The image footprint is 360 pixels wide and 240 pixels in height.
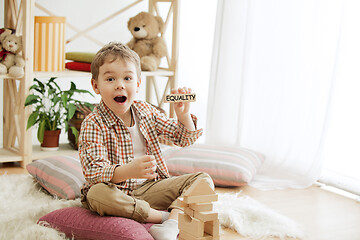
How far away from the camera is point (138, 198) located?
1.77 m

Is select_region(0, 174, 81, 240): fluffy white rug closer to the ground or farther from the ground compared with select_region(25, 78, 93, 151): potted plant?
closer to the ground

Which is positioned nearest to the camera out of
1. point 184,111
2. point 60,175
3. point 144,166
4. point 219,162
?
point 144,166

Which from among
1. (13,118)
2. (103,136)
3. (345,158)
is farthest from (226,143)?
(103,136)

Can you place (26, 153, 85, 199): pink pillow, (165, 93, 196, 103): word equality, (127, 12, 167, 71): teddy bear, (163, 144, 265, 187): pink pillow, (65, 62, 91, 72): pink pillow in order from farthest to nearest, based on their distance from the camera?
Answer: (127, 12, 167, 71): teddy bear
(65, 62, 91, 72): pink pillow
(163, 144, 265, 187): pink pillow
(26, 153, 85, 199): pink pillow
(165, 93, 196, 103): word equality

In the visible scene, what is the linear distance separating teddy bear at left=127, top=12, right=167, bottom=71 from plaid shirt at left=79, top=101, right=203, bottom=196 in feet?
3.78

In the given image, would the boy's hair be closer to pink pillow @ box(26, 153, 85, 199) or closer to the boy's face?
the boy's face

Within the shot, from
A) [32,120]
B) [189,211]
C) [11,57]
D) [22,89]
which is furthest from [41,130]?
[189,211]

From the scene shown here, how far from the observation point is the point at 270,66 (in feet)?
8.99

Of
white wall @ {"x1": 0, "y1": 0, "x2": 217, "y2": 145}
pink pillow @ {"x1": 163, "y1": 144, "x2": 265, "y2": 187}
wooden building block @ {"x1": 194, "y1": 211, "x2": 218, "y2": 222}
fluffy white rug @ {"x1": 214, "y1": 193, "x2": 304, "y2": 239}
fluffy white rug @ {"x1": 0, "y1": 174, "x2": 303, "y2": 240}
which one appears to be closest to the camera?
wooden building block @ {"x1": 194, "y1": 211, "x2": 218, "y2": 222}

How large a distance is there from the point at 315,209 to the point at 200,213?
1039mm

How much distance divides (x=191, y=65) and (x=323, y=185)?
1.21 meters

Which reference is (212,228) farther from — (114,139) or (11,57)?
(11,57)

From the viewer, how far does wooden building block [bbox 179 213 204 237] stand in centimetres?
127

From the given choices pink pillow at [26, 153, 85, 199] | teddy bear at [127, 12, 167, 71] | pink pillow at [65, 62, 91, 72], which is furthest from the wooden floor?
teddy bear at [127, 12, 167, 71]
